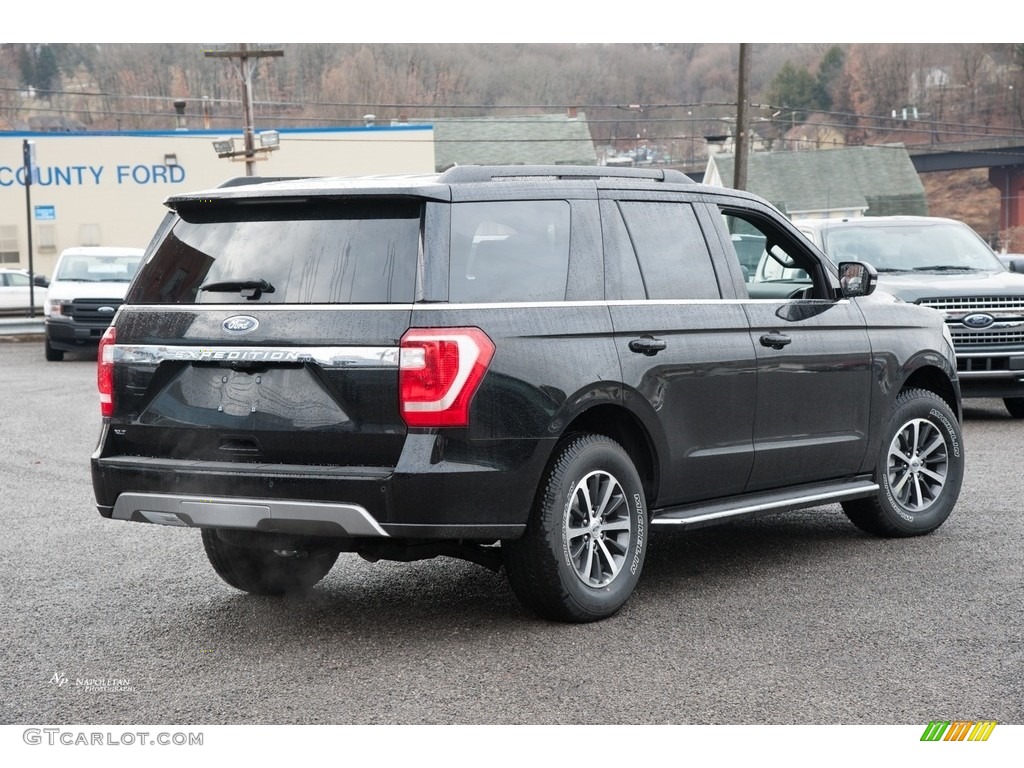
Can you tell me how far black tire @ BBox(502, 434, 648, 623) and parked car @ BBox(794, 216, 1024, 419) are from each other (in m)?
7.81

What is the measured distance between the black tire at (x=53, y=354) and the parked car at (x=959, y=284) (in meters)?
14.0

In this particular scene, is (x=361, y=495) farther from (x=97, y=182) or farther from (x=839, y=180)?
(x=839, y=180)

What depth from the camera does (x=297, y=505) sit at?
5.42 m

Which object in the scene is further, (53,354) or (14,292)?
(14,292)

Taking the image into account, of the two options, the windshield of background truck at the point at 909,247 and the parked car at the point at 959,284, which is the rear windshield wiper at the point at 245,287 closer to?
the parked car at the point at 959,284

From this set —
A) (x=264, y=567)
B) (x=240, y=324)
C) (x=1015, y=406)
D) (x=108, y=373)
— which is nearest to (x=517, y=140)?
(x=1015, y=406)

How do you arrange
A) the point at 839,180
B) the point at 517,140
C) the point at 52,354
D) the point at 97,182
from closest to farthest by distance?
the point at 52,354
the point at 97,182
the point at 517,140
the point at 839,180

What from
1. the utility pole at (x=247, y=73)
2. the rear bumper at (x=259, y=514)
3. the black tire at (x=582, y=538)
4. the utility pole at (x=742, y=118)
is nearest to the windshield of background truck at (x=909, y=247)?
the black tire at (x=582, y=538)

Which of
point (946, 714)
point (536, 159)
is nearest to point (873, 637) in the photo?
point (946, 714)

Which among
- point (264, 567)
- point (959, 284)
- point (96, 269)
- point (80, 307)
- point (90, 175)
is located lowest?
point (80, 307)

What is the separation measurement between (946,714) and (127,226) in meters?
57.6

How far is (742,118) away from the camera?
33062mm

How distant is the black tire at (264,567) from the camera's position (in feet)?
21.4

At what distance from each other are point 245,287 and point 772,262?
10.4 ft
